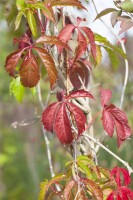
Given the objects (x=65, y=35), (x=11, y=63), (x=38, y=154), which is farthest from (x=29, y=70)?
(x=38, y=154)

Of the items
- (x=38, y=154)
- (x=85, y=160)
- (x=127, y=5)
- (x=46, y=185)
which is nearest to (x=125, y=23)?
(x=127, y=5)

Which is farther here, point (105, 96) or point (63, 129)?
point (105, 96)

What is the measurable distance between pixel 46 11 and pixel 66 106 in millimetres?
276

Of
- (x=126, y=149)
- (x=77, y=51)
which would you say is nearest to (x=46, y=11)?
(x=77, y=51)

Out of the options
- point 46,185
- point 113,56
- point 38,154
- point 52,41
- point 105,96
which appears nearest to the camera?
point 52,41

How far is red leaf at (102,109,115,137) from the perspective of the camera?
1.19m

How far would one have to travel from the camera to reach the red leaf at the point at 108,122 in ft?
3.90

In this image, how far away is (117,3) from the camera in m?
1.16

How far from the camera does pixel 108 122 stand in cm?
120

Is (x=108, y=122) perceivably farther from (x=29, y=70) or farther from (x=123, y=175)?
(x=29, y=70)

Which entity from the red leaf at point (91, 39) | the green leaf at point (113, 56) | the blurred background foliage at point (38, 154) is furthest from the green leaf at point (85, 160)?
the blurred background foliage at point (38, 154)

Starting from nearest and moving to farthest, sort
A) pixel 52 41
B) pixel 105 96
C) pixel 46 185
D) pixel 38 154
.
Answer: pixel 52 41 → pixel 46 185 → pixel 105 96 → pixel 38 154

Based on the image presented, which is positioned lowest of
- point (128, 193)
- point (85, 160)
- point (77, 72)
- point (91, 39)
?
point (128, 193)

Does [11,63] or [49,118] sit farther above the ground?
[11,63]
